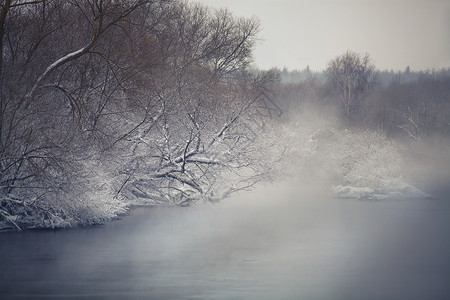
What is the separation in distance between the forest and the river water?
1.03m

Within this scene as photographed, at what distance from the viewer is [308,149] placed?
3506 centimetres

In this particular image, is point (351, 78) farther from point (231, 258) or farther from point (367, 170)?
point (231, 258)

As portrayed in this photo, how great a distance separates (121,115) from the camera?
58.9 feet

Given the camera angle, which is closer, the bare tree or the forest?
the forest

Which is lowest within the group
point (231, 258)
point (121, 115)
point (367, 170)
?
point (231, 258)

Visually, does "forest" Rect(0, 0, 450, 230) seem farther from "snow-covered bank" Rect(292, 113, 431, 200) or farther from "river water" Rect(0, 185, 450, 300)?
"river water" Rect(0, 185, 450, 300)

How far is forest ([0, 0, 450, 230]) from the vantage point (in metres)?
14.0

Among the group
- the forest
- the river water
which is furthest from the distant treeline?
the river water

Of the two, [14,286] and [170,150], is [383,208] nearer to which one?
[170,150]

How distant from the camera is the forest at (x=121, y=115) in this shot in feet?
46.1

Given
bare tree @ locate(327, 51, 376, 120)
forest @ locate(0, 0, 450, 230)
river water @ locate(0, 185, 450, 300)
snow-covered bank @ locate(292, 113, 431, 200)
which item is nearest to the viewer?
river water @ locate(0, 185, 450, 300)

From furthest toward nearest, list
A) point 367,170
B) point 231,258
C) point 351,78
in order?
1. point 351,78
2. point 367,170
3. point 231,258

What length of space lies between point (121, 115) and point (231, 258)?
692 cm

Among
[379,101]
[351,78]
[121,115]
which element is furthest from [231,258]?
[379,101]
